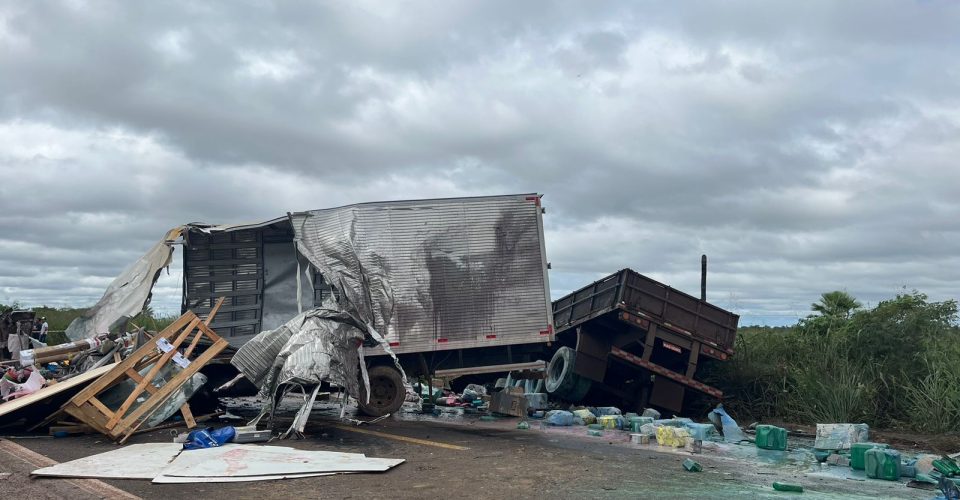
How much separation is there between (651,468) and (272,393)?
15.5 feet

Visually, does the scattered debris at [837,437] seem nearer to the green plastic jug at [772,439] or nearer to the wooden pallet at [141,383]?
the green plastic jug at [772,439]

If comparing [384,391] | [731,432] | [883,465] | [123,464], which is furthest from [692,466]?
[123,464]

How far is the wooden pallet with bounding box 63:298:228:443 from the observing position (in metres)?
9.23

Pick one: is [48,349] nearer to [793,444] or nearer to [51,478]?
[51,478]

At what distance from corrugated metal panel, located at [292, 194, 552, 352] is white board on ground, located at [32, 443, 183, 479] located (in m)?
3.56

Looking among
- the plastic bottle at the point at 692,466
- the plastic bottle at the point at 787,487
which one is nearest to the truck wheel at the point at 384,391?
the plastic bottle at the point at 692,466

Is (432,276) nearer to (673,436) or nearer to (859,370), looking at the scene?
(673,436)

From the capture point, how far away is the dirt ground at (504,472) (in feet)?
21.1

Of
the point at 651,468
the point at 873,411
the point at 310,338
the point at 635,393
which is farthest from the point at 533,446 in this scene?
the point at 873,411

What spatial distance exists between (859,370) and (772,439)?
3737 mm

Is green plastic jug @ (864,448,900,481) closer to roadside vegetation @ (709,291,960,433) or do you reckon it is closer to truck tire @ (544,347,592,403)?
roadside vegetation @ (709,291,960,433)

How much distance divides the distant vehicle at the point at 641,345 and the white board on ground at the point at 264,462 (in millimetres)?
5879

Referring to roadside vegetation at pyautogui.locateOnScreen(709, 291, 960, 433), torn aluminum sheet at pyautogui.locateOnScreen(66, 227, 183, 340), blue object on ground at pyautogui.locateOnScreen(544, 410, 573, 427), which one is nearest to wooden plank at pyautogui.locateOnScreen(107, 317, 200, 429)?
torn aluminum sheet at pyautogui.locateOnScreen(66, 227, 183, 340)

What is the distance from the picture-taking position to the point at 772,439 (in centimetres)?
958
